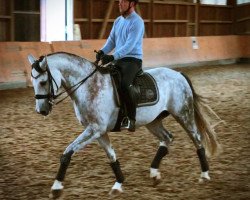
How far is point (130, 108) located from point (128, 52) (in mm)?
707

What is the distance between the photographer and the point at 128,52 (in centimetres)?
613

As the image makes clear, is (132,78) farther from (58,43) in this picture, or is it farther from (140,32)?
(58,43)

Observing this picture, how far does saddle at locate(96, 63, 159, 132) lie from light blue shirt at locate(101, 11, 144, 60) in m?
0.21

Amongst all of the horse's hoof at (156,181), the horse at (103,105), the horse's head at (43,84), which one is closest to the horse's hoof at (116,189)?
the horse at (103,105)

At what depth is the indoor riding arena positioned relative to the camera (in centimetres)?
629

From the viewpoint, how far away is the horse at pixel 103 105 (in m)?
5.64

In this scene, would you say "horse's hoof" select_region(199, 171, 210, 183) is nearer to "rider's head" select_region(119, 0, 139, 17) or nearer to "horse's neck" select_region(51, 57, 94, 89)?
"horse's neck" select_region(51, 57, 94, 89)

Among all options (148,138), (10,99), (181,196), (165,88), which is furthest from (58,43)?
(181,196)

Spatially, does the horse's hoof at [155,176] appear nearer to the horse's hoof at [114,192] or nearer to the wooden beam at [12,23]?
the horse's hoof at [114,192]

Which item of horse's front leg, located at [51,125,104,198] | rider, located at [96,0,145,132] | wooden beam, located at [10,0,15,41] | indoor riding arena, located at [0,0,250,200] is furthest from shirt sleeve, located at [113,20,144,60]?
wooden beam, located at [10,0,15,41]

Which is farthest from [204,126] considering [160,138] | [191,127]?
[160,138]

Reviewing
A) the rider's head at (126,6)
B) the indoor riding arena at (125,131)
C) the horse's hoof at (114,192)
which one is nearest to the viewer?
the horse's hoof at (114,192)

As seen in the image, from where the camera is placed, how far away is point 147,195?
19.4 ft

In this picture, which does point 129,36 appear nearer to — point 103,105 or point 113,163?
point 103,105
